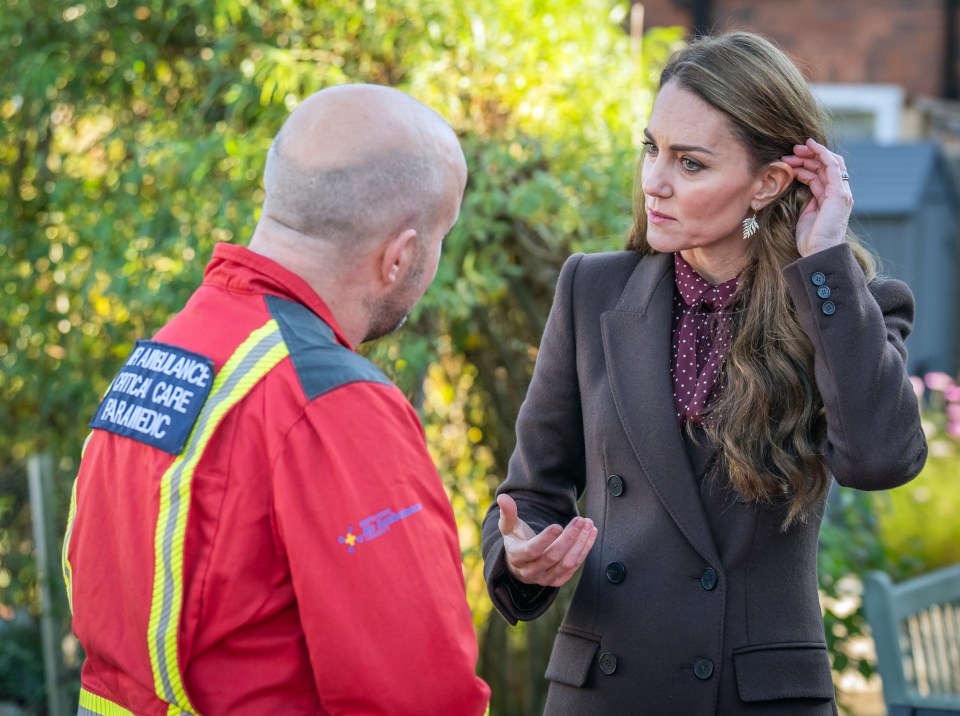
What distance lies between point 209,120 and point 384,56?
0.65m

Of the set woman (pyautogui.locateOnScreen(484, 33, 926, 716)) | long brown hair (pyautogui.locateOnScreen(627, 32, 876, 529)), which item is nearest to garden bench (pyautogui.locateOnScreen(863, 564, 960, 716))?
woman (pyautogui.locateOnScreen(484, 33, 926, 716))

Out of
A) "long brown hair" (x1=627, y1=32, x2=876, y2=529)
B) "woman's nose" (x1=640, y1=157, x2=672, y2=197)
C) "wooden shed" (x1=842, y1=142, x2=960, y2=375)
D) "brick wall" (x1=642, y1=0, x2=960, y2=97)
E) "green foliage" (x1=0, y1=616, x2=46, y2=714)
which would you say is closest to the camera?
"long brown hair" (x1=627, y1=32, x2=876, y2=529)

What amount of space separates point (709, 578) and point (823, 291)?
1.58ft

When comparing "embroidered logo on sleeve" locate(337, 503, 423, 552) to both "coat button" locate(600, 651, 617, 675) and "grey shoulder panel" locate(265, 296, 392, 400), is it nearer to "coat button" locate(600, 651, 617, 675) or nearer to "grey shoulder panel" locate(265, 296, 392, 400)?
"grey shoulder panel" locate(265, 296, 392, 400)

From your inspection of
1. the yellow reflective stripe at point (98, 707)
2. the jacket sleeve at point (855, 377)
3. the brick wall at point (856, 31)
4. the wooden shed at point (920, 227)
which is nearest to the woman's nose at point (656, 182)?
the jacket sleeve at point (855, 377)

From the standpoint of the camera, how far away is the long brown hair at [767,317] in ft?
6.40

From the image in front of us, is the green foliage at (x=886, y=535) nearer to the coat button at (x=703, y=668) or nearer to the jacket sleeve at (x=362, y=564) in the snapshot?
the coat button at (x=703, y=668)

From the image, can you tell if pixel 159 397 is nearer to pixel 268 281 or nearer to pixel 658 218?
pixel 268 281

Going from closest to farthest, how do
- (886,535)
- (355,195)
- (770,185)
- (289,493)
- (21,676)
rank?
(289,493), (355,195), (770,185), (21,676), (886,535)

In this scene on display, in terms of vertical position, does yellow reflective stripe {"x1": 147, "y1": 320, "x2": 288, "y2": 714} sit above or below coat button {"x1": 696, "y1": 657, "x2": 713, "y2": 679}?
above

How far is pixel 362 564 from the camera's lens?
1.42 m

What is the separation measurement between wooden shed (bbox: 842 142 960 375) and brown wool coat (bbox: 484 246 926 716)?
19.6 feet

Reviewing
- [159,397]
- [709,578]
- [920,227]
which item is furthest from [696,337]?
[920,227]

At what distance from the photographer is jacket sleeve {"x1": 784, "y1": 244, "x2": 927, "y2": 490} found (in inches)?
74.3
